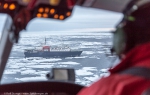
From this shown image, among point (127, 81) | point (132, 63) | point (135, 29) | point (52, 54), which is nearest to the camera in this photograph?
point (127, 81)

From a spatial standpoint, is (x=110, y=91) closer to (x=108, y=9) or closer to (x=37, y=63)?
(x=108, y=9)

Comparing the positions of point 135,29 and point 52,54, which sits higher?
point 135,29

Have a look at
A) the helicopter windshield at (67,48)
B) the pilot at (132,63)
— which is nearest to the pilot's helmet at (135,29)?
the pilot at (132,63)

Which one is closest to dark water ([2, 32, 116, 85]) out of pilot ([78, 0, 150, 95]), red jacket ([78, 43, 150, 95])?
pilot ([78, 0, 150, 95])

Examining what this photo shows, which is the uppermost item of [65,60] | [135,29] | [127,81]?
[135,29]

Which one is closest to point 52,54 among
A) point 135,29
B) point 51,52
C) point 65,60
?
point 51,52

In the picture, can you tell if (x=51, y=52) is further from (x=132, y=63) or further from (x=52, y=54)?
(x=132, y=63)

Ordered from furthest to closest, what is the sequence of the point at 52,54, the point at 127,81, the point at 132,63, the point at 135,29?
the point at 52,54 < the point at 135,29 < the point at 132,63 < the point at 127,81
